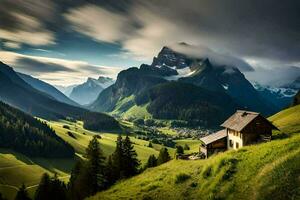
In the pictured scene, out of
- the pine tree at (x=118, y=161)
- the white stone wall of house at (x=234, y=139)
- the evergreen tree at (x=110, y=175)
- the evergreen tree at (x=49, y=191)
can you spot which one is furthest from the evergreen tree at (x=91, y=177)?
the white stone wall of house at (x=234, y=139)

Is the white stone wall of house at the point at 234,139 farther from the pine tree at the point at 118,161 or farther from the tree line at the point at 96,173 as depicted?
the pine tree at the point at 118,161

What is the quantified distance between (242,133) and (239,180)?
32.1m

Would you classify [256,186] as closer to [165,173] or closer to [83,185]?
[165,173]

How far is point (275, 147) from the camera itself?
138 feet

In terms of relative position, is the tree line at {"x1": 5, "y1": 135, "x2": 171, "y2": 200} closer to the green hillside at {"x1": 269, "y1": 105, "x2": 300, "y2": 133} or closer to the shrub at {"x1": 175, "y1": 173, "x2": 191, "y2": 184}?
the shrub at {"x1": 175, "y1": 173, "x2": 191, "y2": 184}

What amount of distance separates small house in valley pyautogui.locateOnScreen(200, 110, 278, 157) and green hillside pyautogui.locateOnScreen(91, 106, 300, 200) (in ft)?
69.2

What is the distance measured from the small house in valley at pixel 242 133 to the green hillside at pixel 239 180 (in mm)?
21105

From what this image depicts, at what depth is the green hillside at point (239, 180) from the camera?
106ft

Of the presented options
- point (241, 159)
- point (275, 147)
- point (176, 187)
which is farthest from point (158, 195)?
point (275, 147)

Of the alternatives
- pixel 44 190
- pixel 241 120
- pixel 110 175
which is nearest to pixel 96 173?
pixel 110 175

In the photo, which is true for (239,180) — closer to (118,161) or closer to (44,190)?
(118,161)

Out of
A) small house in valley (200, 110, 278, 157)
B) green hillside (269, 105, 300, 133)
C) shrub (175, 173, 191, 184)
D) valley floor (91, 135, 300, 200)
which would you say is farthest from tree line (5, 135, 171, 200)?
green hillside (269, 105, 300, 133)

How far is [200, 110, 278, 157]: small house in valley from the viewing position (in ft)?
224

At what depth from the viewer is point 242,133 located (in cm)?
6844
